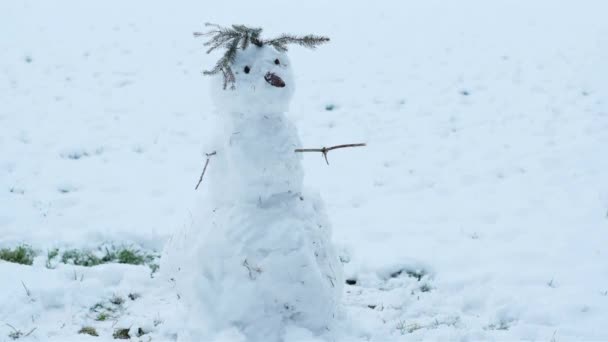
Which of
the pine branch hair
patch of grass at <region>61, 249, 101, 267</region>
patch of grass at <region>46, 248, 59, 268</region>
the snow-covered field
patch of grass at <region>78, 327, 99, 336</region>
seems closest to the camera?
the pine branch hair

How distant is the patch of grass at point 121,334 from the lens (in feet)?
10.5

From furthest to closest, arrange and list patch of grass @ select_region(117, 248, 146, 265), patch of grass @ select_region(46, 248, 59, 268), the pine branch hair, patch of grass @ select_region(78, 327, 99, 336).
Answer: patch of grass @ select_region(117, 248, 146, 265) < patch of grass @ select_region(46, 248, 59, 268) < patch of grass @ select_region(78, 327, 99, 336) < the pine branch hair

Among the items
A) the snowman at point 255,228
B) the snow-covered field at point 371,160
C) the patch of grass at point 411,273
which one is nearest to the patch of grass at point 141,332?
the snow-covered field at point 371,160

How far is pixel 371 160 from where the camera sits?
19.9ft

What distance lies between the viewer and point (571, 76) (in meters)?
A: 7.73

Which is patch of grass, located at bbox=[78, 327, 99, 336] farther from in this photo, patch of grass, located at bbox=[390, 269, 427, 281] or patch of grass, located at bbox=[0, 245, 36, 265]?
patch of grass, located at bbox=[390, 269, 427, 281]

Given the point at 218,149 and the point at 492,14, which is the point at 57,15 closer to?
the point at 492,14

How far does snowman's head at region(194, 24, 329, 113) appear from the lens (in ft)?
9.25

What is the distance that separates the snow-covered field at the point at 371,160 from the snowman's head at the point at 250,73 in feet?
2.80

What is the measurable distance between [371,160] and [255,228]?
10.9 ft

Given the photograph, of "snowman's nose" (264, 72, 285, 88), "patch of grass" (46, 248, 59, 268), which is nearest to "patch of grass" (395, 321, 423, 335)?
"snowman's nose" (264, 72, 285, 88)

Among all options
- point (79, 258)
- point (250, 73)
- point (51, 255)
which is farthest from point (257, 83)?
point (51, 255)

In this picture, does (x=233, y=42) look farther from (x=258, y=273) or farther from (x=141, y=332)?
(x=141, y=332)

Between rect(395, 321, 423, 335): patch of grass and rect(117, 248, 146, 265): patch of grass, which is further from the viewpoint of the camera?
rect(117, 248, 146, 265): patch of grass
